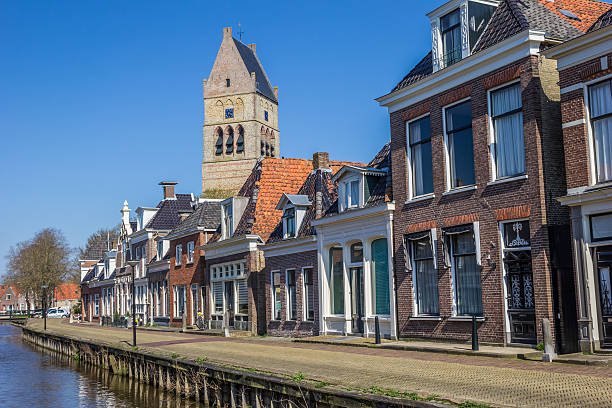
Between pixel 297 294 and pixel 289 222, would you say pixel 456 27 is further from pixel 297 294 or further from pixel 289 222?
pixel 297 294

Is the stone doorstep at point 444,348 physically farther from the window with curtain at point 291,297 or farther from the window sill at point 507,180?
the window with curtain at point 291,297

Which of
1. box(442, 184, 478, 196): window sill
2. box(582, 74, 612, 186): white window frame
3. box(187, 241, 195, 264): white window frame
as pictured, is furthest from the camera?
box(187, 241, 195, 264): white window frame

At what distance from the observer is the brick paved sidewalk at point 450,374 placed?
10.6 metres

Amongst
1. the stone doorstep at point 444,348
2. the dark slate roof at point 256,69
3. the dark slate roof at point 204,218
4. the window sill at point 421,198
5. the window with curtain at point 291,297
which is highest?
the dark slate roof at point 256,69

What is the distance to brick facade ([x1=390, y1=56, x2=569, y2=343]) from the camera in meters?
16.9

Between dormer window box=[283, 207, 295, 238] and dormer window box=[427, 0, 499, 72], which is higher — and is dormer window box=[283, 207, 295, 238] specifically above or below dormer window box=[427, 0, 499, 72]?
below

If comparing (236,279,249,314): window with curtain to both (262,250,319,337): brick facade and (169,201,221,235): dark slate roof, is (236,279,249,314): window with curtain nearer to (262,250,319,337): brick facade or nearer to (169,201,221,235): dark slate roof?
(262,250,319,337): brick facade

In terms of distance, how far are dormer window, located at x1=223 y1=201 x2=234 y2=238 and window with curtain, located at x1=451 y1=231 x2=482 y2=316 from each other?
17.2 m

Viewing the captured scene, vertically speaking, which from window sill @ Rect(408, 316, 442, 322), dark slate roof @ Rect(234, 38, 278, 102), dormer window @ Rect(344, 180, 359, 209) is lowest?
window sill @ Rect(408, 316, 442, 322)

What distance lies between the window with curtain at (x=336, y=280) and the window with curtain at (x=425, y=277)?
477cm

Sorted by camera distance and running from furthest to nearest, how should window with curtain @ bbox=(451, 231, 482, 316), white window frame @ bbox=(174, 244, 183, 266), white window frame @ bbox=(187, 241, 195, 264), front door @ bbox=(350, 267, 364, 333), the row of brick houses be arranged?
white window frame @ bbox=(174, 244, 183, 266)
white window frame @ bbox=(187, 241, 195, 264)
front door @ bbox=(350, 267, 364, 333)
window with curtain @ bbox=(451, 231, 482, 316)
the row of brick houses

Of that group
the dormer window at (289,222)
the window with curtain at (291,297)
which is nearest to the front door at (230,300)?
the window with curtain at (291,297)

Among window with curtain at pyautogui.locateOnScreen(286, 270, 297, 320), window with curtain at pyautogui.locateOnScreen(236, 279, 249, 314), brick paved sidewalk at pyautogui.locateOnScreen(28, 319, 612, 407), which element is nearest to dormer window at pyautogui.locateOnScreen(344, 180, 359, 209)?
window with curtain at pyautogui.locateOnScreen(286, 270, 297, 320)

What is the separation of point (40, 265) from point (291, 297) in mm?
69890
